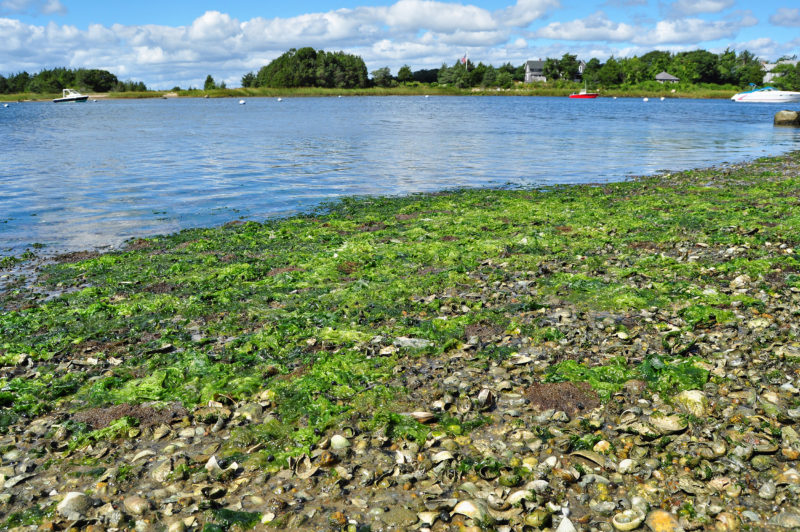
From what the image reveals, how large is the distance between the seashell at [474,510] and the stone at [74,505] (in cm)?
339

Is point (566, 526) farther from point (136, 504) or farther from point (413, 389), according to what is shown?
point (136, 504)

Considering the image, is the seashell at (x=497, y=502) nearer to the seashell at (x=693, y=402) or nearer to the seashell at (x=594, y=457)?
the seashell at (x=594, y=457)

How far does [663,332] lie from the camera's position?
8.29 metres

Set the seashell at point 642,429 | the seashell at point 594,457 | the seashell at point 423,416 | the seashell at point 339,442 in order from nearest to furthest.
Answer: the seashell at point 594,457 → the seashell at point 642,429 → the seashell at point 339,442 → the seashell at point 423,416

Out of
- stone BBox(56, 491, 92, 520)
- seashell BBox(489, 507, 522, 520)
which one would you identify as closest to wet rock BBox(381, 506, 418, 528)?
seashell BBox(489, 507, 522, 520)

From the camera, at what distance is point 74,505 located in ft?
16.8

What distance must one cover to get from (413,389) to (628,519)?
3034 mm

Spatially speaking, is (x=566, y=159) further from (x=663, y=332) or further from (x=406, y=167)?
(x=663, y=332)

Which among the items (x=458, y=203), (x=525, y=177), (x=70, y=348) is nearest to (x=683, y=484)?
(x=70, y=348)

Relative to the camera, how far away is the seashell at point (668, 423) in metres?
5.92

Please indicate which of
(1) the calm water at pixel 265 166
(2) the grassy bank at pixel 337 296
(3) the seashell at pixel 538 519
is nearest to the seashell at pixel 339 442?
(2) the grassy bank at pixel 337 296

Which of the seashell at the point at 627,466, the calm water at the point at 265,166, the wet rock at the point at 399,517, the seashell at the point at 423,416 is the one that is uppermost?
the calm water at the point at 265,166

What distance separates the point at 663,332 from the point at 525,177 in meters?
19.3

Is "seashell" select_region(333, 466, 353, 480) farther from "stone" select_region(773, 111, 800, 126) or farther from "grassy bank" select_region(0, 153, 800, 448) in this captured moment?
"stone" select_region(773, 111, 800, 126)
